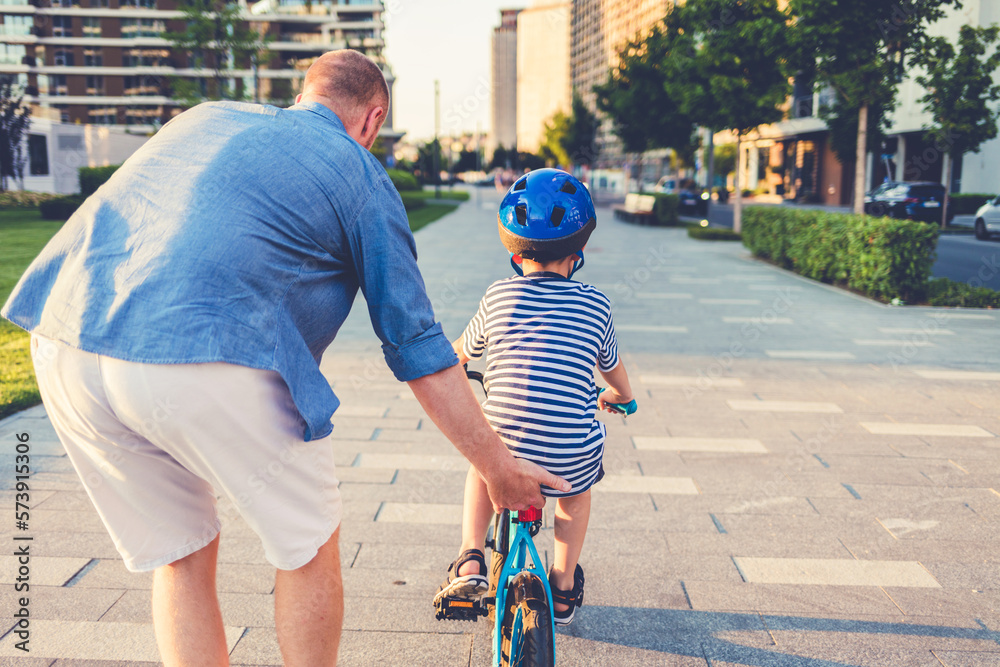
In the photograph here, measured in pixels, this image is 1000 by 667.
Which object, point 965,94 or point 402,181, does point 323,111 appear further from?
point 402,181

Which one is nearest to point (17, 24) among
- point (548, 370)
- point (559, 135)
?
point (559, 135)

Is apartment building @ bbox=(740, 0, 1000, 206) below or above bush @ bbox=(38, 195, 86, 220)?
above

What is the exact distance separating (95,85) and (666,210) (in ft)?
215

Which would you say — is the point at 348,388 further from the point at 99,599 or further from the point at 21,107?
the point at 21,107

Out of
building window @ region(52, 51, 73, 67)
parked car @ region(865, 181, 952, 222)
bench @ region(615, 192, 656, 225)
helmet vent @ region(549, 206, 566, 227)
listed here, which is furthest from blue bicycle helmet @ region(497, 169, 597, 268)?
building window @ region(52, 51, 73, 67)

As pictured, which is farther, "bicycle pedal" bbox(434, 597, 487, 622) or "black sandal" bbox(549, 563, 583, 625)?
"black sandal" bbox(549, 563, 583, 625)

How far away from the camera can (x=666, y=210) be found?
2597 centimetres

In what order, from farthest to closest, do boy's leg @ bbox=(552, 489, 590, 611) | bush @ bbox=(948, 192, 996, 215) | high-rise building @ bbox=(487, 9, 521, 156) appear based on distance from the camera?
high-rise building @ bbox=(487, 9, 521, 156), bush @ bbox=(948, 192, 996, 215), boy's leg @ bbox=(552, 489, 590, 611)

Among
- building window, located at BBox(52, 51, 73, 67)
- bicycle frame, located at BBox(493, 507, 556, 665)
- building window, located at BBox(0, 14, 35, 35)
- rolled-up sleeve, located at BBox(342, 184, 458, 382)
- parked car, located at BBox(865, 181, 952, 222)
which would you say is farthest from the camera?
building window, located at BBox(52, 51, 73, 67)

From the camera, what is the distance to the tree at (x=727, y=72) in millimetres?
17547

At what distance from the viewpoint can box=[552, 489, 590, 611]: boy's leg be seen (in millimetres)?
2330

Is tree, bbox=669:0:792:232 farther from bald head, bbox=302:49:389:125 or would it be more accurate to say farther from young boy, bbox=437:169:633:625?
bald head, bbox=302:49:389:125

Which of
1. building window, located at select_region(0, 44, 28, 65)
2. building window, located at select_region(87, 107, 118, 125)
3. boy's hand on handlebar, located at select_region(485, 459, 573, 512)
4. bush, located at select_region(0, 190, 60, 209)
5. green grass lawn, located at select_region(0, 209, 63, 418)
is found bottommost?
green grass lawn, located at select_region(0, 209, 63, 418)

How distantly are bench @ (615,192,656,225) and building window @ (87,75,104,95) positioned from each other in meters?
61.7
